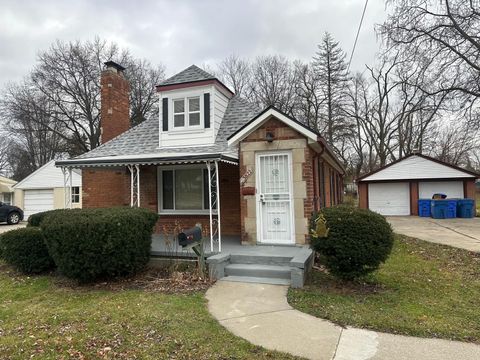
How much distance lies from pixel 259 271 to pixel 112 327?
118 inches

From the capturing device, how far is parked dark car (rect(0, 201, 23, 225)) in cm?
2072

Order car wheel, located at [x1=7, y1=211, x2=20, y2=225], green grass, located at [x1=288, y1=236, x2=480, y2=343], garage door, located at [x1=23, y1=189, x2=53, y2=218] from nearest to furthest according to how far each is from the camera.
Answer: green grass, located at [x1=288, y1=236, x2=480, y2=343] < car wheel, located at [x1=7, y1=211, x2=20, y2=225] < garage door, located at [x1=23, y1=189, x2=53, y2=218]

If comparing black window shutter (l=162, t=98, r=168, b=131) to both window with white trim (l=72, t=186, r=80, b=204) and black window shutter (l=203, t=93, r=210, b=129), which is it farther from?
window with white trim (l=72, t=186, r=80, b=204)

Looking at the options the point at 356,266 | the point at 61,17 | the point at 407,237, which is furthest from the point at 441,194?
the point at 61,17

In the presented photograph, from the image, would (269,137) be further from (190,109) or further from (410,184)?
(410,184)

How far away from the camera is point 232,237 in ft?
31.5

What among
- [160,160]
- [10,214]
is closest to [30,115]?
[10,214]

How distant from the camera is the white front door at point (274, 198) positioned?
8273mm

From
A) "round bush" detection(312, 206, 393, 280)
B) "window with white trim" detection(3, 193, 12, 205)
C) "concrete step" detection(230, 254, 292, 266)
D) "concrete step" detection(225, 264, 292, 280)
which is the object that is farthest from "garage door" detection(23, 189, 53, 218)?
"round bush" detection(312, 206, 393, 280)

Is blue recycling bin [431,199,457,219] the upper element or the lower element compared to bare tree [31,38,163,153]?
lower

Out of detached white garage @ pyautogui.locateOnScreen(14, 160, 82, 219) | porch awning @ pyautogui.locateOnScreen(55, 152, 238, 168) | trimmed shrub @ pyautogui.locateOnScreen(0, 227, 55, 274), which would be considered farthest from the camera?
detached white garage @ pyautogui.locateOnScreen(14, 160, 82, 219)

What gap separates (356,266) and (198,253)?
301 centimetres

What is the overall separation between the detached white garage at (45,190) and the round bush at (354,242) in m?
20.2

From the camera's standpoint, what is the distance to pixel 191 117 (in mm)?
10672
